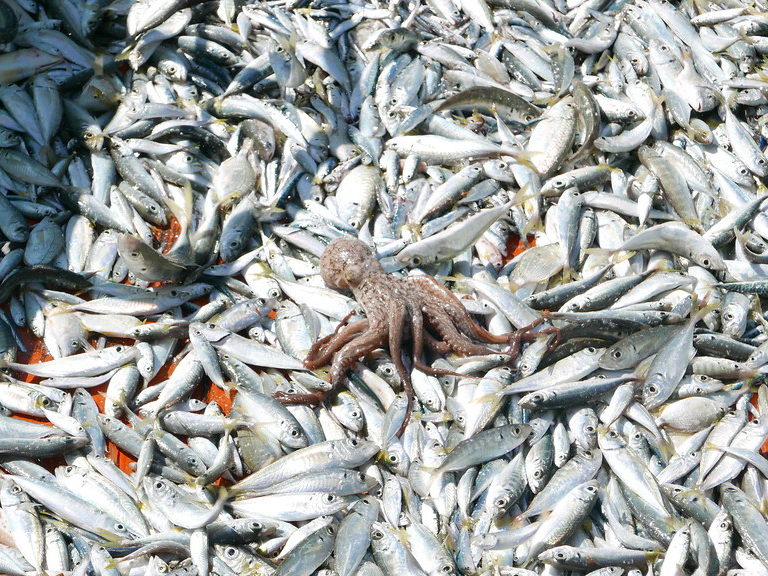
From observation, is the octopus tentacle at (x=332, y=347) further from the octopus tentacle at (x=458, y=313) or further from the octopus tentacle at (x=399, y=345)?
the octopus tentacle at (x=458, y=313)

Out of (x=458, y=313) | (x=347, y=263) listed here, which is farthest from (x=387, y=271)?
(x=458, y=313)

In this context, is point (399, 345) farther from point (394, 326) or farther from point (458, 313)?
point (458, 313)

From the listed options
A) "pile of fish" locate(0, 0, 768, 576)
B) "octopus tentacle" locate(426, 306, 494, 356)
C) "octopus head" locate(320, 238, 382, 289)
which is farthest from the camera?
"octopus head" locate(320, 238, 382, 289)

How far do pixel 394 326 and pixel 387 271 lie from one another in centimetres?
66

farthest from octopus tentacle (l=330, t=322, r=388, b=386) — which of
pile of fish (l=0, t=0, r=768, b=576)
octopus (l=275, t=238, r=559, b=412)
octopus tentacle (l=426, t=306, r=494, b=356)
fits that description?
octopus tentacle (l=426, t=306, r=494, b=356)

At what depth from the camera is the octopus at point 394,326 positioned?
4641mm

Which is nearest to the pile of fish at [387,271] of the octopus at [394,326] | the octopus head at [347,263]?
the octopus at [394,326]

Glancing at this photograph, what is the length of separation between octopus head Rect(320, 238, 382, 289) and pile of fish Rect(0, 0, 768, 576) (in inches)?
6.4

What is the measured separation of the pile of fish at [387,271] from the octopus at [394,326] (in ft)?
0.21

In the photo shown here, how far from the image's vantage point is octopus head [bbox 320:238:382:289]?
16.0 ft

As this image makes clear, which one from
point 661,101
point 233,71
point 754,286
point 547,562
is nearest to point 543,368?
point 547,562

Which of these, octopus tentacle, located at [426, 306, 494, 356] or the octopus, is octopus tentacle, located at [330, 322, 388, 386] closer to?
the octopus

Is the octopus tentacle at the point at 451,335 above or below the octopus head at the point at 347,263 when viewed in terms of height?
below

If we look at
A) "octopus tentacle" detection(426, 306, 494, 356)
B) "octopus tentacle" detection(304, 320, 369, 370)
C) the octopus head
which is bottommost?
"octopus tentacle" detection(304, 320, 369, 370)
